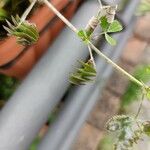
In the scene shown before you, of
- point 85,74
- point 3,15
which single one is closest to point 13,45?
point 3,15

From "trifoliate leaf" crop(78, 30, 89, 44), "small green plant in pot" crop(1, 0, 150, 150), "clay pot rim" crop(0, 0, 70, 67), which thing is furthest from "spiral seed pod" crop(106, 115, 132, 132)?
"clay pot rim" crop(0, 0, 70, 67)

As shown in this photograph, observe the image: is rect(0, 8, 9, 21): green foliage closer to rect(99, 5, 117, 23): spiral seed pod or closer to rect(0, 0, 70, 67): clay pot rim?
rect(0, 0, 70, 67): clay pot rim

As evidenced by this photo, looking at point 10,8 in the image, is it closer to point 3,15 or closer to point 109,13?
point 3,15

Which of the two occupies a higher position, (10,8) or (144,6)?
(144,6)

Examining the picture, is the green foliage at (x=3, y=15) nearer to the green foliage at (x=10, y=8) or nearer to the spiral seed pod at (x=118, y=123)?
the green foliage at (x=10, y=8)

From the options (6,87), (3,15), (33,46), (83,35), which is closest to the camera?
(83,35)
